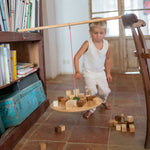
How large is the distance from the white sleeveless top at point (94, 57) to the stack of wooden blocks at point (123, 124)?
0.64 m

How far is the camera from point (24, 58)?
261 centimetres

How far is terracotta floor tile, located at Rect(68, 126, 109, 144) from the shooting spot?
1843 millimetres

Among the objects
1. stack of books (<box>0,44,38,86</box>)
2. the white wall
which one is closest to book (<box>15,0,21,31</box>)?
stack of books (<box>0,44,38,86</box>)

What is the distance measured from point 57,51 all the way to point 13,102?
312 centimetres

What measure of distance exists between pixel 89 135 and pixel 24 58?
49.5 inches

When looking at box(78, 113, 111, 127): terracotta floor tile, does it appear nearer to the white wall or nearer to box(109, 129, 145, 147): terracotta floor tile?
box(109, 129, 145, 147): terracotta floor tile

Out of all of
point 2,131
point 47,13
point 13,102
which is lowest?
point 2,131

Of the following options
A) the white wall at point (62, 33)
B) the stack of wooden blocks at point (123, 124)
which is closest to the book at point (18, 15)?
the stack of wooden blocks at point (123, 124)

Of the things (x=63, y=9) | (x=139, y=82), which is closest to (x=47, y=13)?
(x=63, y=9)

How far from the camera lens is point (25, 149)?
1.76 m

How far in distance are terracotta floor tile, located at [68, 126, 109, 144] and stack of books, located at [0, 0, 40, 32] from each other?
1.14m

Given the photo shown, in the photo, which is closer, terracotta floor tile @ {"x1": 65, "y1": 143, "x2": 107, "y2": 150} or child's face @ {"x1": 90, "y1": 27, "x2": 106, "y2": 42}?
terracotta floor tile @ {"x1": 65, "y1": 143, "x2": 107, "y2": 150}

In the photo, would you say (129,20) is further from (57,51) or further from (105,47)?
(57,51)

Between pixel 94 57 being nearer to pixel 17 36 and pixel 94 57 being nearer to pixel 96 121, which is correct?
pixel 96 121
